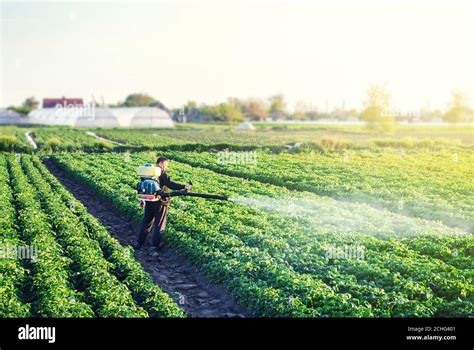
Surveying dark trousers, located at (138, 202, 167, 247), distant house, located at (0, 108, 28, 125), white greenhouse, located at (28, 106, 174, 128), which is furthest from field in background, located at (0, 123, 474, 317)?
distant house, located at (0, 108, 28, 125)

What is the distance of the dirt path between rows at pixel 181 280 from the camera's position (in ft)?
29.5

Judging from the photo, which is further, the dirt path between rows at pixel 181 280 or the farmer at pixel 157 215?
the farmer at pixel 157 215

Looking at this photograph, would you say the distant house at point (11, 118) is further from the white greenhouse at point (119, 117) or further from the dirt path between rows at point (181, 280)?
the dirt path between rows at point (181, 280)

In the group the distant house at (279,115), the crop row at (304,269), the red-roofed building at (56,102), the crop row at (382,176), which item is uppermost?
the red-roofed building at (56,102)

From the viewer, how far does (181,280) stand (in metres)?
10.4

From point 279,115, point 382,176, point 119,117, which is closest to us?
point 382,176

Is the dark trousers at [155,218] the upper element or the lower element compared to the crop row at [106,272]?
upper

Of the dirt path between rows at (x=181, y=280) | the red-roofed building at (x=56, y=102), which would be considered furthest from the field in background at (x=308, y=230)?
the red-roofed building at (x=56, y=102)

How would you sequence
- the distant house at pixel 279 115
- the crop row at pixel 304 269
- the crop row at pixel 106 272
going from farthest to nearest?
1. the distant house at pixel 279 115
2. the crop row at pixel 304 269
3. the crop row at pixel 106 272

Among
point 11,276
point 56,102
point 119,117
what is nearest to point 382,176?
point 11,276

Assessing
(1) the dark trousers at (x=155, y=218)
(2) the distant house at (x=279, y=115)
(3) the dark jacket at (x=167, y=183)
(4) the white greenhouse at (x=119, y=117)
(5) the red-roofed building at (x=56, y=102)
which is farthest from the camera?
(4) the white greenhouse at (x=119, y=117)

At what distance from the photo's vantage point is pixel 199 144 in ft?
113

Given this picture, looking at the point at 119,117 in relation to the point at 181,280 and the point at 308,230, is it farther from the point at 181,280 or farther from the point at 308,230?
the point at 181,280
